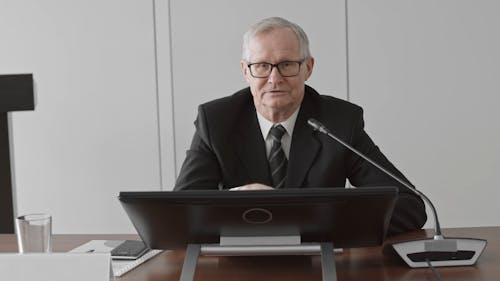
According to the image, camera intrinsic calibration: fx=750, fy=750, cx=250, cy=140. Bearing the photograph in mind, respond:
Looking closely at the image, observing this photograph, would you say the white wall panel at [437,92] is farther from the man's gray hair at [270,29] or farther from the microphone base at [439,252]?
the microphone base at [439,252]

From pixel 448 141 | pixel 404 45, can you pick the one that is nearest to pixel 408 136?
pixel 448 141

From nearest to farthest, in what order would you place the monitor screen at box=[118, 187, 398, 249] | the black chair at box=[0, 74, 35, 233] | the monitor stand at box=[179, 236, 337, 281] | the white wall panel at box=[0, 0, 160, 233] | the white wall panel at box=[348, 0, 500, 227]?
1. the monitor screen at box=[118, 187, 398, 249]
2. the monitor stand at box=[179, 236, 337, 281]
3. the black chair at box=[0, 74, 35, 233]
4. the white wall panel at box=[348, 0, 500, 227]
5. the white wall panel at box=[0, 0, 160, 233]

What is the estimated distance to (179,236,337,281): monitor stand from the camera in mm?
1628

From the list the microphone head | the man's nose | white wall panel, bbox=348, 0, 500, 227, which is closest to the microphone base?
the microphone head

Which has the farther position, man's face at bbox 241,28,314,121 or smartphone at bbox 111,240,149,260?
man's face at bbox 241,28,314,121

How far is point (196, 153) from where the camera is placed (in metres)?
2.55

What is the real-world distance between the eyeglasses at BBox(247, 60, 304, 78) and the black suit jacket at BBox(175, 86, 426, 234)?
135 mm

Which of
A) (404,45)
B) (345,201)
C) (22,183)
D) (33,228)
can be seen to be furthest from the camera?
(22,183)

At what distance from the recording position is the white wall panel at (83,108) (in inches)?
172

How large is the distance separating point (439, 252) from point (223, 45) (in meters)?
2.77

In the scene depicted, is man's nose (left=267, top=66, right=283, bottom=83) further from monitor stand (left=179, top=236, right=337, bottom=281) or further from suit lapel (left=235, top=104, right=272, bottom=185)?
monitor stand (left=179, top=236, right=337, bottom=281)

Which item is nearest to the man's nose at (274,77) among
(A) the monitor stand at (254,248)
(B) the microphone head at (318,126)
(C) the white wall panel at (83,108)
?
(B) the microphone head at (318,126)

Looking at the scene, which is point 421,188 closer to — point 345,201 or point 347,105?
point 347,105

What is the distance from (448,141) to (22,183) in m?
2.53
